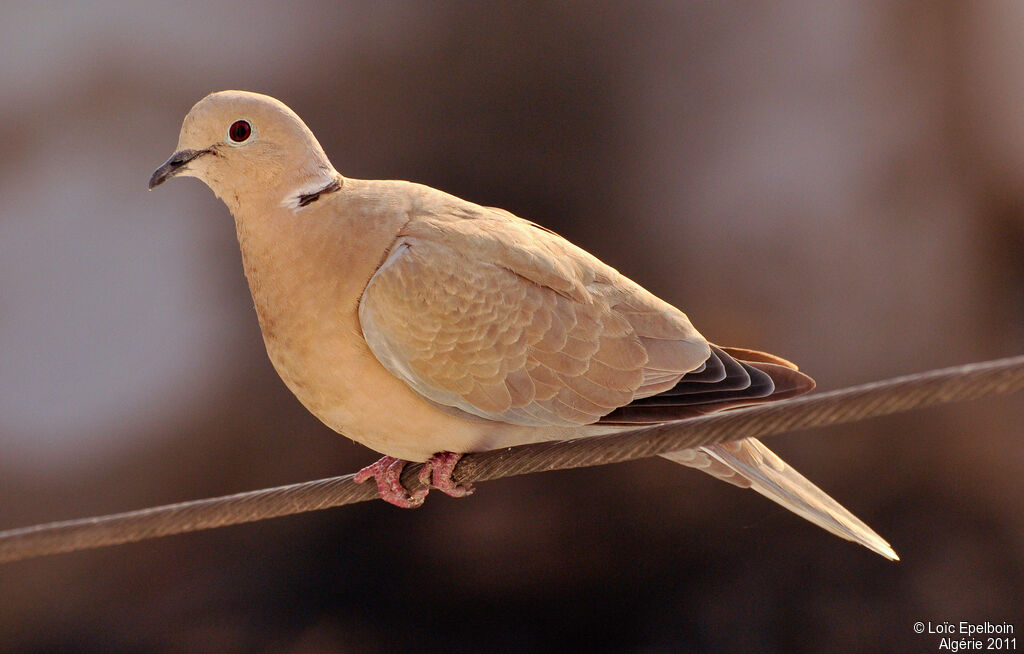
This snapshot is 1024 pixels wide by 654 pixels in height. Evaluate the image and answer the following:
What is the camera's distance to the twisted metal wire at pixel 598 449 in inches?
48.8

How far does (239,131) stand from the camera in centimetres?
204

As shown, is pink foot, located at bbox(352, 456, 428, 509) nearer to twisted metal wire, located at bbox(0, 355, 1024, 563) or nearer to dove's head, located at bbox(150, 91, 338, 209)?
twisted metal wire, located at bbox(0, 355, 1024, 563)

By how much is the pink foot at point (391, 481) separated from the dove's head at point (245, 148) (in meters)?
0.59

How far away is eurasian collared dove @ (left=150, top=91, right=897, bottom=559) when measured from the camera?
1.90 metres

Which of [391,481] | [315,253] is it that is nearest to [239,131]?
[315,253]

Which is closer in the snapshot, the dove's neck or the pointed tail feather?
the dove's neck

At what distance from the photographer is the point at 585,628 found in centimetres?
542

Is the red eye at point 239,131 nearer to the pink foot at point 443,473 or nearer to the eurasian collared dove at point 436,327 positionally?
the eurasian collared dove at point 436,327

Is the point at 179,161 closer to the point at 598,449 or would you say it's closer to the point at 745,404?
the point at 598,449

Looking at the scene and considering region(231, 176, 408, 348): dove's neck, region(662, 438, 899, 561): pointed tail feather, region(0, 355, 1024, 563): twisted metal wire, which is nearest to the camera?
region(0, 355, 1024, 563): twisted metal wire

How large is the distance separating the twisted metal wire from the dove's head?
64 centimetres

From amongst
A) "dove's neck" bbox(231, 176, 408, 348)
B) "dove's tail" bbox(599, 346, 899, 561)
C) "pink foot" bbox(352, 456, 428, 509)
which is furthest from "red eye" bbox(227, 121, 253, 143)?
"dove's tail" bbox(599, 346, 899, 561)

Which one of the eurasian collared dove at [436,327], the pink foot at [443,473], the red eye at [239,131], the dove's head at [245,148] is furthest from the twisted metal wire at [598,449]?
the red eye at [239,131]

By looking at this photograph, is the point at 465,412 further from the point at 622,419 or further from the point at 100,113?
the point at 100,113
